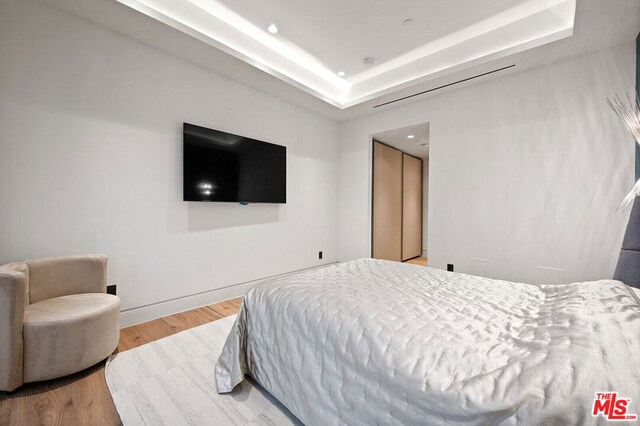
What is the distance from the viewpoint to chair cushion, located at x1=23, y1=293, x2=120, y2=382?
5.08ft

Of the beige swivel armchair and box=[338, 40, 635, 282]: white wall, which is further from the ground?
box=[338, 40, 635, 282]: white wall

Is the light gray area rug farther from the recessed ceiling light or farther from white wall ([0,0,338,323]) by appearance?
the recessed ceiling light

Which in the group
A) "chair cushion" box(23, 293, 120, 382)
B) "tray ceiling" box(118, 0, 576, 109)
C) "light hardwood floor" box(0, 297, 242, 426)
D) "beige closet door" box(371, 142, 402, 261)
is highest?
"tray ceiling" box(118, 0, 576, 109)

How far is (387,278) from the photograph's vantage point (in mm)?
1786

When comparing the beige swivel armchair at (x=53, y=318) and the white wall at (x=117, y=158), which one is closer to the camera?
the beige swivel armchair at (x=53, y=318)

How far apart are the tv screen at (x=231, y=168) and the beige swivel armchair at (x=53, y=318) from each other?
106cm

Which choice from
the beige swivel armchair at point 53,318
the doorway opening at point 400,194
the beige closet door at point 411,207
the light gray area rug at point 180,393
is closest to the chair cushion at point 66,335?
the beige swivel armchair at point 53,318

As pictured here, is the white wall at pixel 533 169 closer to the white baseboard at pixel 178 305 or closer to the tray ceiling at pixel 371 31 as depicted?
the tray ceiling at pixel 371 31

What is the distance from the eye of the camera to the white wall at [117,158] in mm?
1955

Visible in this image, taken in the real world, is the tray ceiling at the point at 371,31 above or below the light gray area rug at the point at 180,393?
above

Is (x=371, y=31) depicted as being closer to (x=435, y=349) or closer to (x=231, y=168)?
(x=231, y=168)

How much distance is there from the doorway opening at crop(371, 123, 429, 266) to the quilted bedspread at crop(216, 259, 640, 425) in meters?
2.77

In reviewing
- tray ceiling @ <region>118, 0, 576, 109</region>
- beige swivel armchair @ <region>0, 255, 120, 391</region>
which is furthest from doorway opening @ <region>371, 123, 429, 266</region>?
beige swivel armchair @ <region>0, 255, 120, 391</region>

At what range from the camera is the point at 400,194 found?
5.13 metres
